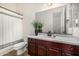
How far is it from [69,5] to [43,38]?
60 centimetres

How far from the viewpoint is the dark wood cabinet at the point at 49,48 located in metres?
1.51

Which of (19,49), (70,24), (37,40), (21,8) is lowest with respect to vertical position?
(19,49)

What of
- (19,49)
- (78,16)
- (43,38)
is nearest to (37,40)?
(43,38)

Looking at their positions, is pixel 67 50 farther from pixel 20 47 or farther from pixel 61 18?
pixel 20 47

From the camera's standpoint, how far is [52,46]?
1605mm

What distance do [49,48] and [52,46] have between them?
A: 0.18ft

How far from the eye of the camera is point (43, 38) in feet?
5.36

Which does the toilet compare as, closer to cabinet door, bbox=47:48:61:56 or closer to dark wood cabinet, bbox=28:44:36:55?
dark wood cabinet, bbox=28:44:36:55

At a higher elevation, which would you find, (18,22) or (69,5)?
(69,5)

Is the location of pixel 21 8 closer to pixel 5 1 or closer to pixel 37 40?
pixel 5 1

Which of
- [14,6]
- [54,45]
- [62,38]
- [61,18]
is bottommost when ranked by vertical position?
[54,45]

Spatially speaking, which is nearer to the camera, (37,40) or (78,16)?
(78,16)

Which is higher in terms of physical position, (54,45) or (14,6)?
(14,6)

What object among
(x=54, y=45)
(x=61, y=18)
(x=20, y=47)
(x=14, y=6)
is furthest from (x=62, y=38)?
(x=14, y=6)
